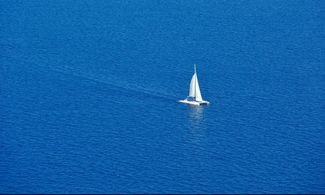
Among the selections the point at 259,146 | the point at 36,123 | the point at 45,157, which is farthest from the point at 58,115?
the point at 259,146

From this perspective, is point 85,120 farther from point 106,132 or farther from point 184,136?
point 184,136

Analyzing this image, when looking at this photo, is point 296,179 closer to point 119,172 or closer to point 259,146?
A: point 259,146

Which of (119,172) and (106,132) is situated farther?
(106,132)

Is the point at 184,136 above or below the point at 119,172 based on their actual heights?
above

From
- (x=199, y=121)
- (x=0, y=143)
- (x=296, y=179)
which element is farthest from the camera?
(x=199, y=121)

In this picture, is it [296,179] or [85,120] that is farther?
[85,120]

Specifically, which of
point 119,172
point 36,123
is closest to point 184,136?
point 119,172

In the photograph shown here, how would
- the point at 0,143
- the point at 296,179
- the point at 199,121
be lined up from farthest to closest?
the point at 199,121 → the point at 0,143 → the point at 296,179

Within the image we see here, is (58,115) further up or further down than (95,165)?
further up
